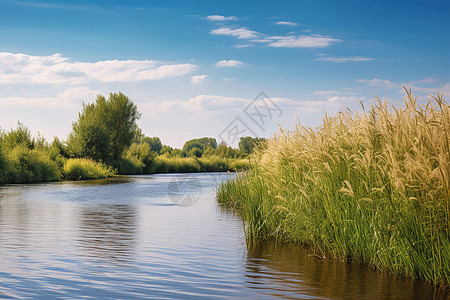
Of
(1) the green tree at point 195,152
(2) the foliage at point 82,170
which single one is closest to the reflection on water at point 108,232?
(2) the foliage at point 82,170

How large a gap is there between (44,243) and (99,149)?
3685 centimetres

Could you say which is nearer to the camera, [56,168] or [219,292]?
[219,292]

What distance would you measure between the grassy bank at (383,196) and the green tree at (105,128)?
3748 cm

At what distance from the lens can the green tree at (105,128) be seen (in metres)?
43.4

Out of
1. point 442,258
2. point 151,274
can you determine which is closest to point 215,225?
point 151,274

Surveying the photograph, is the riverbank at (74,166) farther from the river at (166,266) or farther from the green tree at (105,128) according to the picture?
the river at (166,266)

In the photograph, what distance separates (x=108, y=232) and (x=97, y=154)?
34967mm

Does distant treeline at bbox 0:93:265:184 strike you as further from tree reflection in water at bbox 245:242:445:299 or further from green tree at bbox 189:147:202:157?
tree reflection in water at bbox 245:242:445:299

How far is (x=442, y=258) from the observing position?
531cm

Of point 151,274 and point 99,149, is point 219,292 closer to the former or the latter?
point 151,274

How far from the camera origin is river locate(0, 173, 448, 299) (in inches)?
215

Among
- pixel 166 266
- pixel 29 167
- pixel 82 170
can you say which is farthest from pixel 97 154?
pixel 166 266

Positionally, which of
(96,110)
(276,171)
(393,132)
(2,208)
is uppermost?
(96,110)

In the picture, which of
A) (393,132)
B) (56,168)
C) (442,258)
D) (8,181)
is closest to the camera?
(442,258)
